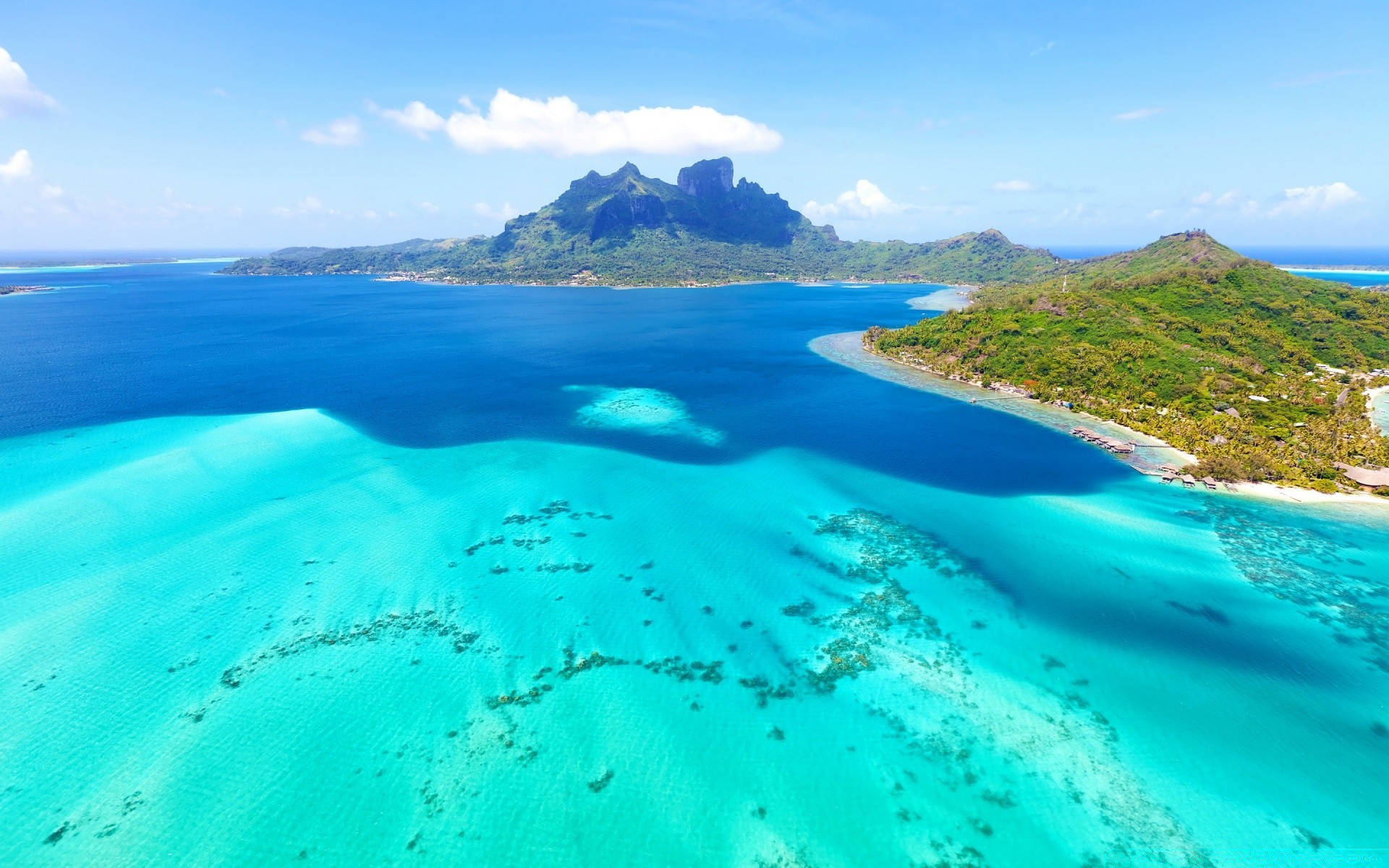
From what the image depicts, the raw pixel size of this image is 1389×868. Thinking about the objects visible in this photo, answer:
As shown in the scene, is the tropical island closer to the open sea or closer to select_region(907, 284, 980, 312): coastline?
the open sea

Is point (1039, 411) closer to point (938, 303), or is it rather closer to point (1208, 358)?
point (1208, 358)

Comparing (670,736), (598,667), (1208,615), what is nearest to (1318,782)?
(1208,615)

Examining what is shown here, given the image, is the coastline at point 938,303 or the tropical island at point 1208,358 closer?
the tropical island at point 1208,358

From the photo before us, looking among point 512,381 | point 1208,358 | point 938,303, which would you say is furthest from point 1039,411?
point 938,303

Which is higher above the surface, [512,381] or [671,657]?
[512,381]

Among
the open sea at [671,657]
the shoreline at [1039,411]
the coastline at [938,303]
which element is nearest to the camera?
the open sea at [671,657]

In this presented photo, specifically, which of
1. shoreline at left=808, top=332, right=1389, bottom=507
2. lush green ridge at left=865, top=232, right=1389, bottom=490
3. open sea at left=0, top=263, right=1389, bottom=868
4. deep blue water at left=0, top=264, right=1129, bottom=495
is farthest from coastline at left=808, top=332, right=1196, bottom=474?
open sea at left=0, top=263, right=1389, bottom=868

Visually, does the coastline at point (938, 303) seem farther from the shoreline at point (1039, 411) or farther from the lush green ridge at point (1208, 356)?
the shoreline at point (1039, 411)

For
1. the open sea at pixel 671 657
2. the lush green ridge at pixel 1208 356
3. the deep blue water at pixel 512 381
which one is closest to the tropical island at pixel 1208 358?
the lush green ridge at pixel 1208 356
